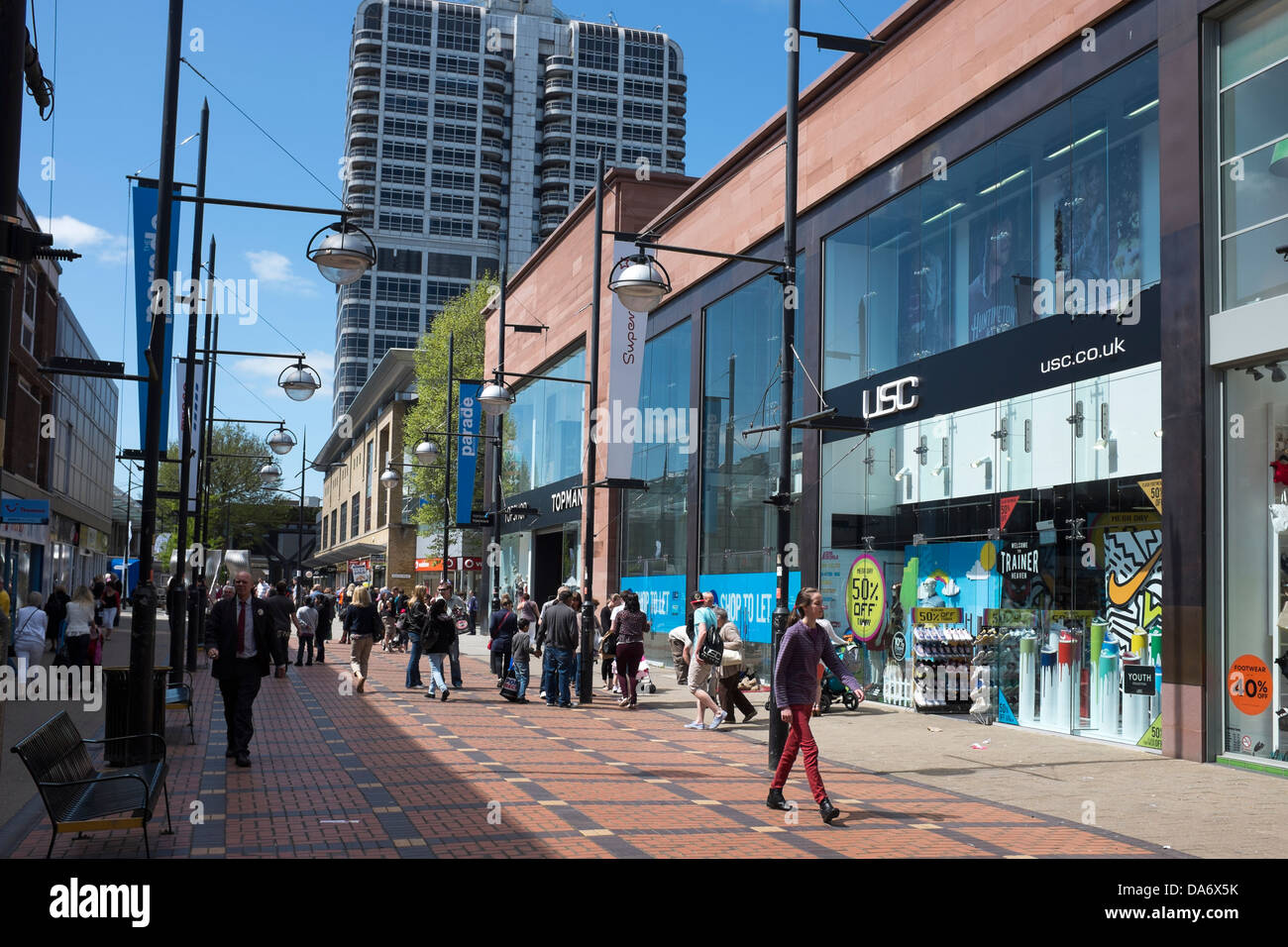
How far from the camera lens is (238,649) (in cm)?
1205

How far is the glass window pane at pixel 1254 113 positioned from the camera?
1231 cm

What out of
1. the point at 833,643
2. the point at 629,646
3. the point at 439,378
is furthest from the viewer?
the point at 439,378

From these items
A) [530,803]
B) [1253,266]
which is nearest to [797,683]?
[530,803]

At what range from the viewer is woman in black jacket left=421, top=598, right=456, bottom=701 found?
62.3 ft

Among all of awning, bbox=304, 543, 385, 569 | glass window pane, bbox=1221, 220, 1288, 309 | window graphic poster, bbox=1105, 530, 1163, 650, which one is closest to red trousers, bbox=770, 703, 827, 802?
window graphic poster, bbox=1105, 530, 1163, 650

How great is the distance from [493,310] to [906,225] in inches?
1115

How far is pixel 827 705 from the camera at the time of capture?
18.2 metres

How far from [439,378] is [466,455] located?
16.3 meters

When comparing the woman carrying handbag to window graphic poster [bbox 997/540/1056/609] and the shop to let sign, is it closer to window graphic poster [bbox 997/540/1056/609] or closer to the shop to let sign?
the shop to let sign

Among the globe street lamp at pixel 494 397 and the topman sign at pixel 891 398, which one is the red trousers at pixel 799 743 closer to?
the topman sign at pixel 891 398

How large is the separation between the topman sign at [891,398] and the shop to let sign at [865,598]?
2.35 m

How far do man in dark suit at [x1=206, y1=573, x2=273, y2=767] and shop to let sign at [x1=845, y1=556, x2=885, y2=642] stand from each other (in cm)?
1012

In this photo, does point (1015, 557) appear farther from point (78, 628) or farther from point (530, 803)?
point (78, 628)
